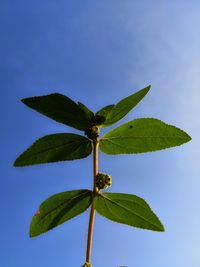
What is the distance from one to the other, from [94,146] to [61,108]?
0.28m

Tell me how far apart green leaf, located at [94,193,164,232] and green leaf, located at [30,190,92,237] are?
75mm

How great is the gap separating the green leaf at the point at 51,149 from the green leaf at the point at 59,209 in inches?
8.0

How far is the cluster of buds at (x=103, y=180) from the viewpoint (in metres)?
1.94

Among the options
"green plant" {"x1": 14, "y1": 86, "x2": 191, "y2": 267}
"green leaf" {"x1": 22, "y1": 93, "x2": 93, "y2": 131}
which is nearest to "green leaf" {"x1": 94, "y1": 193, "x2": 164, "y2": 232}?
"green plant" {"x1": 14, "y1": 86, "x2": 191, "y2": 267}

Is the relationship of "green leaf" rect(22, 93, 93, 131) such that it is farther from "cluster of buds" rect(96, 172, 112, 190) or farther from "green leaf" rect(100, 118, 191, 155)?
"cluster of buds" rect(96, 172, 112, 190)

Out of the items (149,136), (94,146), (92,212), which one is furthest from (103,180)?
(149,136)

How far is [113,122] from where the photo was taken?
230cm

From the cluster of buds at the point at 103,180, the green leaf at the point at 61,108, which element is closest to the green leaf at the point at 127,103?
the green leaf at the point at 61,108

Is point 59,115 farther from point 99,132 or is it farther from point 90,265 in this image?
point 90,265

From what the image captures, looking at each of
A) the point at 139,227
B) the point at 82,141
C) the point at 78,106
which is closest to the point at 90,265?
the point at 139,227

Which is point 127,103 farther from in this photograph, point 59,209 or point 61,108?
point 59,209

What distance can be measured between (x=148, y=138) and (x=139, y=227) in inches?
19.6

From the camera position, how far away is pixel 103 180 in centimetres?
194

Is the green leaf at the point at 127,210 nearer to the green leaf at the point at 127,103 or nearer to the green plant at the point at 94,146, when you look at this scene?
the green plant at the point at 94,146
